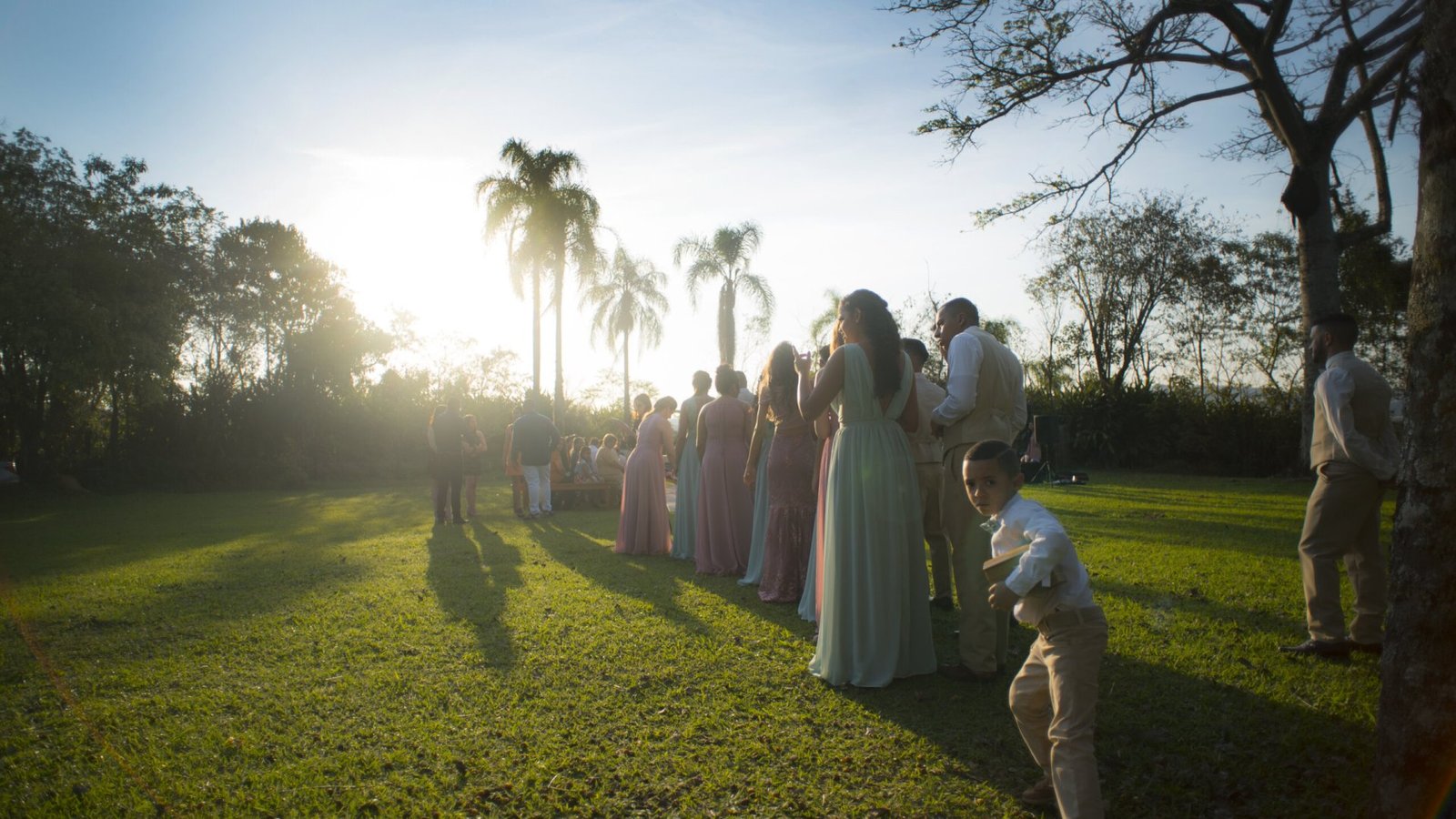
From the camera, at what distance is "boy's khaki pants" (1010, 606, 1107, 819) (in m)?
2.70

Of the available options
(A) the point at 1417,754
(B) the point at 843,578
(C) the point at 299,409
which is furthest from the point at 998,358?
(C) the point at 299,409

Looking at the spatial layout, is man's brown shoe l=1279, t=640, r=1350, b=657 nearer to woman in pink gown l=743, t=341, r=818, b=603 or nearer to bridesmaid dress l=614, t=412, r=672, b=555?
woman in pink gown l=743, t=341, r=818, b=603

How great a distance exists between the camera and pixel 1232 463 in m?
26.7

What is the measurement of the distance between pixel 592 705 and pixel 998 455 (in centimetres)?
271

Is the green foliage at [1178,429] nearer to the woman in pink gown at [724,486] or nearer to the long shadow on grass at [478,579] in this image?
the woman in pink gown at [724,486]

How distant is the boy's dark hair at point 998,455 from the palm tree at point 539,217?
26.9 metres

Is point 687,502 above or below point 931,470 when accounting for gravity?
below

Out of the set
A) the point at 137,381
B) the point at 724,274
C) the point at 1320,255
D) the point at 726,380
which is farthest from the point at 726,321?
the point at 726,380

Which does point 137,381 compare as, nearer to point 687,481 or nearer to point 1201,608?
point 687,481

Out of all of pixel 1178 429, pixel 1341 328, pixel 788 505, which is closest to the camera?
pixel 1341 328

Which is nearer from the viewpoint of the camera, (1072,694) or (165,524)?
(1072,694)

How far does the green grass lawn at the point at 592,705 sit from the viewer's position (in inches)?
134

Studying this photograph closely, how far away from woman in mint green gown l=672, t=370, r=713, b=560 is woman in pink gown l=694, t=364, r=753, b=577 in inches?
31.0

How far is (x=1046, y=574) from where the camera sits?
2732mm
